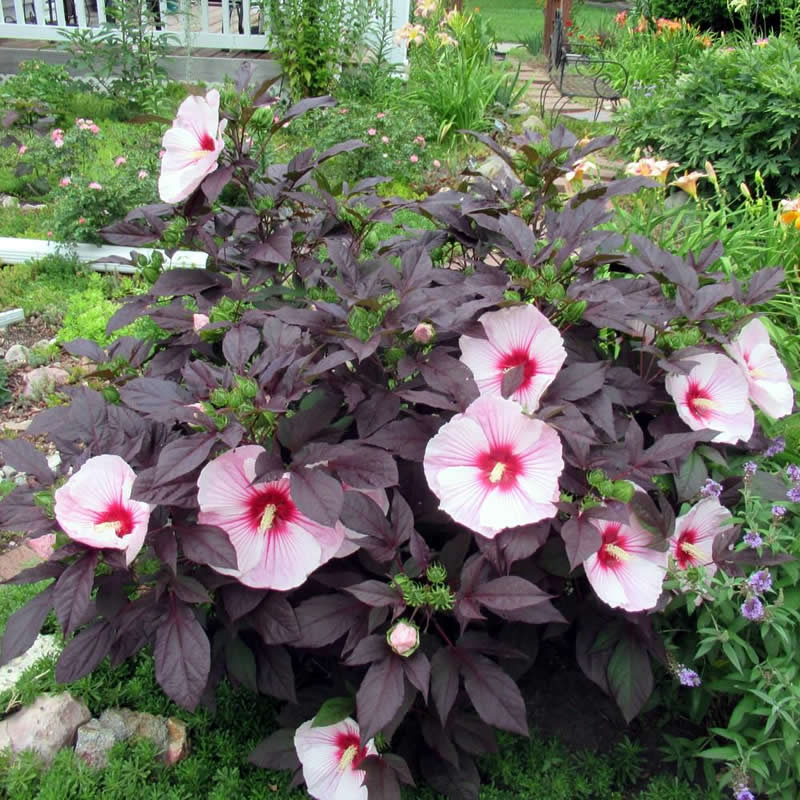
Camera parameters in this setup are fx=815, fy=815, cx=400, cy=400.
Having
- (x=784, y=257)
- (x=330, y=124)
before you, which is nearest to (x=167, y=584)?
(x=784, y=257)

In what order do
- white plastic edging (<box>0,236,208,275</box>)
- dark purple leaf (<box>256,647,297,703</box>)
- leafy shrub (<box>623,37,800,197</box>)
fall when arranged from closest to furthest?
1. dark purple leaf (<box>256,647,297,703</box>)
2. white plastic edging (<box>0,236,208,275</box>)
3. leafy shrub (<box>623,37,800,197</box>)

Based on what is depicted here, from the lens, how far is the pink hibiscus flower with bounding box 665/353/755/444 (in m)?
1.39

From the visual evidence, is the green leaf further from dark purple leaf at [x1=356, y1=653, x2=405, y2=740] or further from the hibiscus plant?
dark purple leaf at [x1=356, y1=653, x2=405, y2=740]

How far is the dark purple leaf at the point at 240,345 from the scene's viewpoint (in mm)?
1265

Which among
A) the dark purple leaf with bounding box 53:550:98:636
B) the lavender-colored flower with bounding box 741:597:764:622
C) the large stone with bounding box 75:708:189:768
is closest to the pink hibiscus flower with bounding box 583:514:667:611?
the lavender-colored flower with bounding box 741:597:764:622

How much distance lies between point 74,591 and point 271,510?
30cm

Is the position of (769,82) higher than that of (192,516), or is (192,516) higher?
(769,82)

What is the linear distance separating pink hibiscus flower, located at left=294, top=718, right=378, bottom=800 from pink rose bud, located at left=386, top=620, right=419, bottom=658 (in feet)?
0.98

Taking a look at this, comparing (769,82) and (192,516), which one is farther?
(769,82)

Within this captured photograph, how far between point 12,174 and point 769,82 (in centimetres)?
421

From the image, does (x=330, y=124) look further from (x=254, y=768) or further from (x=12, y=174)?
(x=254, y=768)

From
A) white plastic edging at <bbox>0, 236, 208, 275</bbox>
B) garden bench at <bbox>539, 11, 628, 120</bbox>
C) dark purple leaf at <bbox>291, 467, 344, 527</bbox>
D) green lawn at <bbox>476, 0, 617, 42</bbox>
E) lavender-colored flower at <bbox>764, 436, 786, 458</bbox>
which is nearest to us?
dark purple leaf at <bbox>291, 467, 344, 527</bbox>

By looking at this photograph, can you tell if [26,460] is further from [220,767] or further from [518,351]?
[518,351]

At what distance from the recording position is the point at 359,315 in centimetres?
127
